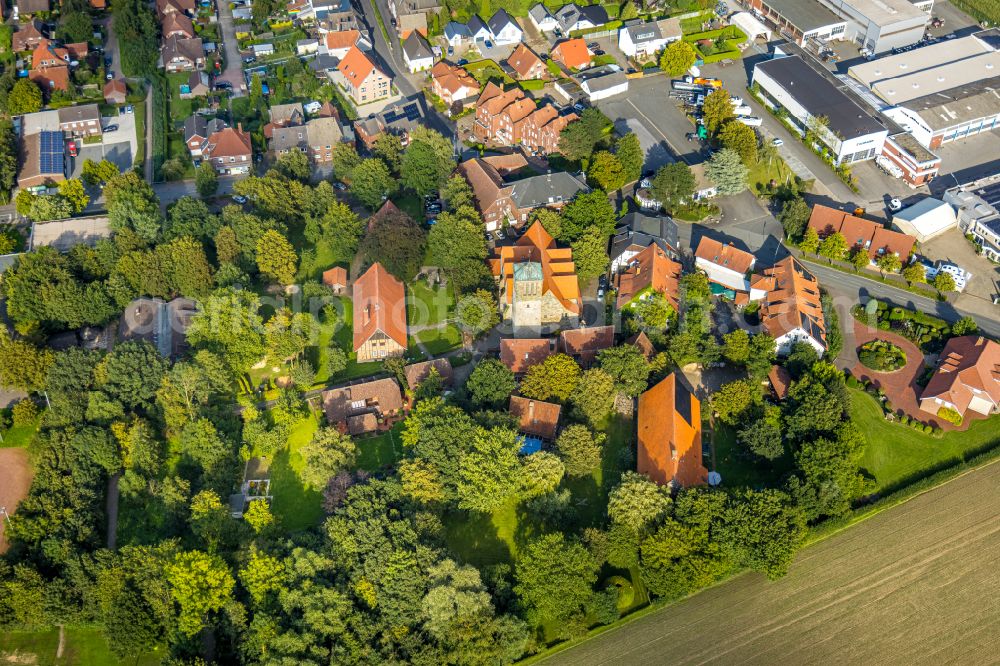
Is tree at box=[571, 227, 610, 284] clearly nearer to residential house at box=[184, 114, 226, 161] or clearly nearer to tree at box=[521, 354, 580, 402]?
tree at box=[521, 354, 580, 402]

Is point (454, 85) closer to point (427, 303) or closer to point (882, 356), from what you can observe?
point (427, 303)

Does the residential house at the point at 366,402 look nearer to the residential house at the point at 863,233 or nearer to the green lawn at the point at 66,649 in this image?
the green lawn at the point at 66,649

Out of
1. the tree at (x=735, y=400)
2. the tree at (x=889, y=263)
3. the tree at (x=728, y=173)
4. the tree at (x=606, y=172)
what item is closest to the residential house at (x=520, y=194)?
the tree at (x=606, y=172)

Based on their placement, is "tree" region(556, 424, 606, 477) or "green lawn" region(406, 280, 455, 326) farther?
"green lawn" region(406, 280, 455, 326)

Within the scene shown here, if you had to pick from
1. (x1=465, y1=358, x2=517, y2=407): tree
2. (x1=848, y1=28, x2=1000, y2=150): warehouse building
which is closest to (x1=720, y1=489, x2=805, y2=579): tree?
(x1=465, y1=358, x2=517, y2=407): tree

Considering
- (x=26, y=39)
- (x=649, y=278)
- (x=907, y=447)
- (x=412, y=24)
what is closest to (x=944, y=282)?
(x=907, y=447)

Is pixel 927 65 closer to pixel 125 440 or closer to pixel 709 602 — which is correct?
pixel 709 602
